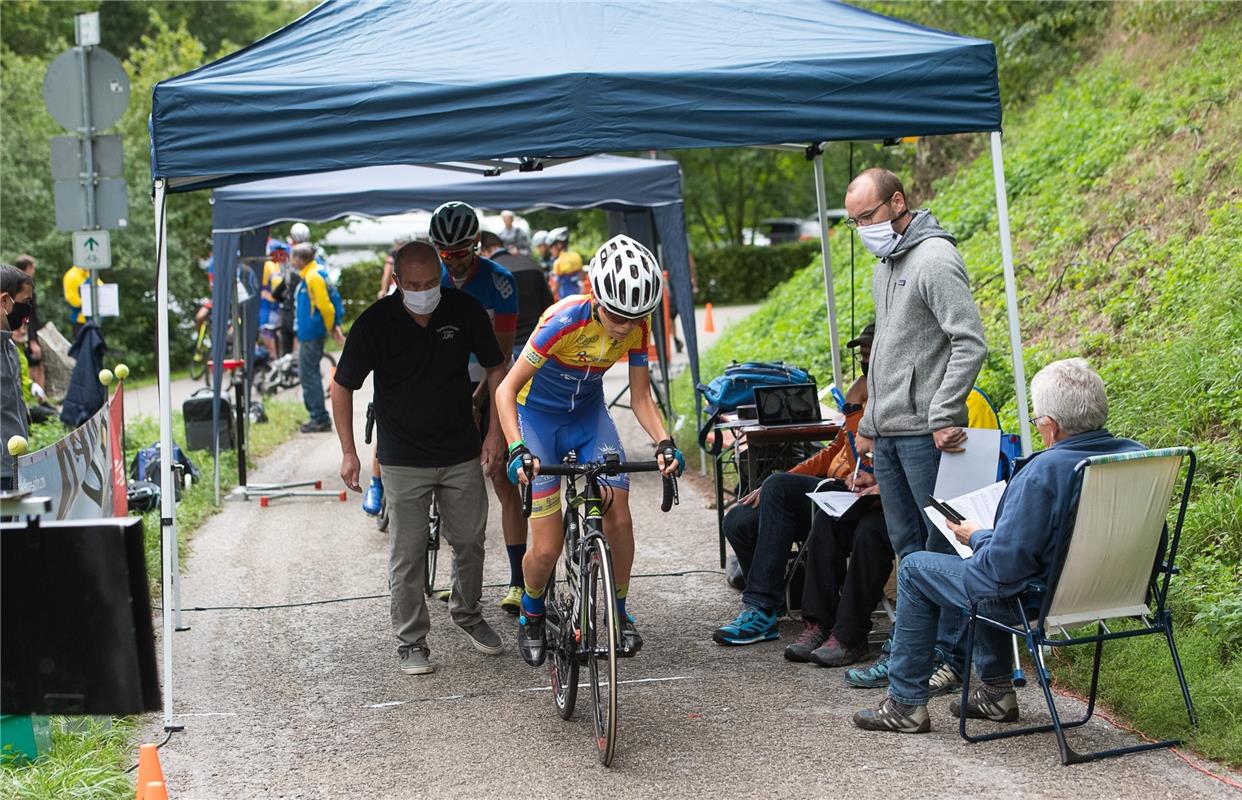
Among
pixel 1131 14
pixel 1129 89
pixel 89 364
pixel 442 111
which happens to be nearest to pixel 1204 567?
pixel 442 111

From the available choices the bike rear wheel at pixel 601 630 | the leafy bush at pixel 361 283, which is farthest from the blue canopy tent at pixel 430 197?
the leafy bush at pixel 361 283

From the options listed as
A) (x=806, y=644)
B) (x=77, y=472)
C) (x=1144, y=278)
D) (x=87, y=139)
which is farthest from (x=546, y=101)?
(x=87, y=139)

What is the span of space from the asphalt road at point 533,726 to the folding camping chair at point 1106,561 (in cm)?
34

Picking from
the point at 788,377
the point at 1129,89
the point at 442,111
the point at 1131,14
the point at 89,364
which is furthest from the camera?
the point at 1131,14

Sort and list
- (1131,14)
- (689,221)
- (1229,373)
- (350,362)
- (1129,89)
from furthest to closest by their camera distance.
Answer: (689,221) → (1131,14) → (1129,89) → (1229,373) → (350,362)

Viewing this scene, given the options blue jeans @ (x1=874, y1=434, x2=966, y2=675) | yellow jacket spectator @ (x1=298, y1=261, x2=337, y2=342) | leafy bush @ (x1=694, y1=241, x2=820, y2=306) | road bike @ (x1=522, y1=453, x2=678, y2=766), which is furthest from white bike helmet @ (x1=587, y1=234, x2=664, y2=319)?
leafy bush @ (x1=694, y1=241, x2=820, y2=306)

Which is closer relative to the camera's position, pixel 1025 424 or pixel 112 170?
pixel 1025 424

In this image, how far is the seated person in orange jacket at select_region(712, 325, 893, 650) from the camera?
6.23 metres

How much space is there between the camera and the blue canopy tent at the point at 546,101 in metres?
5.82

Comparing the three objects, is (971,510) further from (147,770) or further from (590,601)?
(147,770)

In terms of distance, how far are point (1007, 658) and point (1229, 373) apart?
2.83 metres

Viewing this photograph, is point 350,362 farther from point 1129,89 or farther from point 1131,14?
point 1131,14

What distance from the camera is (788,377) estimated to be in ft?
25.8

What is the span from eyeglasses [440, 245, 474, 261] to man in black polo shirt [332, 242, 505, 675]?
1007mm
